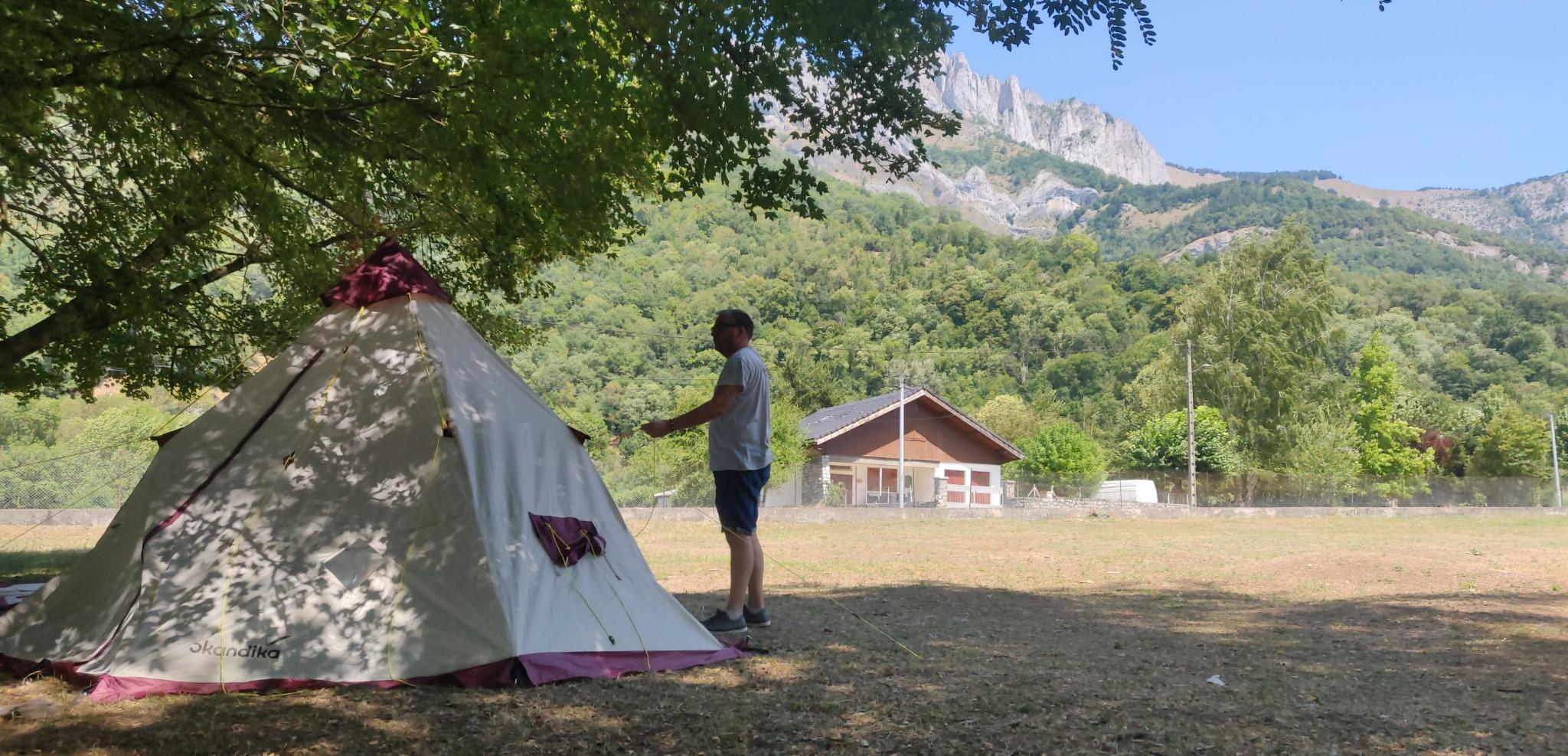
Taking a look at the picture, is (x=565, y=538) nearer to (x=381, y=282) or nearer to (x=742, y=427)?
(x=742, y=427)

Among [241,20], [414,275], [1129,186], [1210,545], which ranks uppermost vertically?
[1129,186]

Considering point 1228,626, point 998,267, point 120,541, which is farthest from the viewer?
point 998,267

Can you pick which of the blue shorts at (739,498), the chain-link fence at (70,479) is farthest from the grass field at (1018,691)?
the chain-link fence at (70,479)

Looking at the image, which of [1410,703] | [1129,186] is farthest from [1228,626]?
[1129,186]

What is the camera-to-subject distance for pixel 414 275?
5.61 meters

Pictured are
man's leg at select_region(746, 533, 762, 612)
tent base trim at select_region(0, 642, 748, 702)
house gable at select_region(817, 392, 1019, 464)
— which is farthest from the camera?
house gable at select_region(817, 392, 1019, 464)

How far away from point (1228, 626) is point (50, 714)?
676 centimetres

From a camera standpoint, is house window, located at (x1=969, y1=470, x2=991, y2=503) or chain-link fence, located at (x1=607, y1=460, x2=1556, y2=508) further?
house window, located at (x1=969, y1=470, x2=991, y2=503)

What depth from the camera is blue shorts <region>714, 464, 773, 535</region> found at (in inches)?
226

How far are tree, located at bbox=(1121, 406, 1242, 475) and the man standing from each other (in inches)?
1677

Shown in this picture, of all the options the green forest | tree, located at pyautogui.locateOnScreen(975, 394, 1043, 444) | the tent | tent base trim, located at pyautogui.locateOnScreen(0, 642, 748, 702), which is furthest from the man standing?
tree, located at pyautogui.locateOnScreen(975, 394, 1043, 444)

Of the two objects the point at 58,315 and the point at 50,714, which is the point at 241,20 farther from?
the point at 58,315

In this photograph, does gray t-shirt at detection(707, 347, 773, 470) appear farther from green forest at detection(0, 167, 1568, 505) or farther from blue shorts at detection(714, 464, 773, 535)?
green forest at detection(0, 167, 1568, 505)

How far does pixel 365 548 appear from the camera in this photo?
15.8 ft
